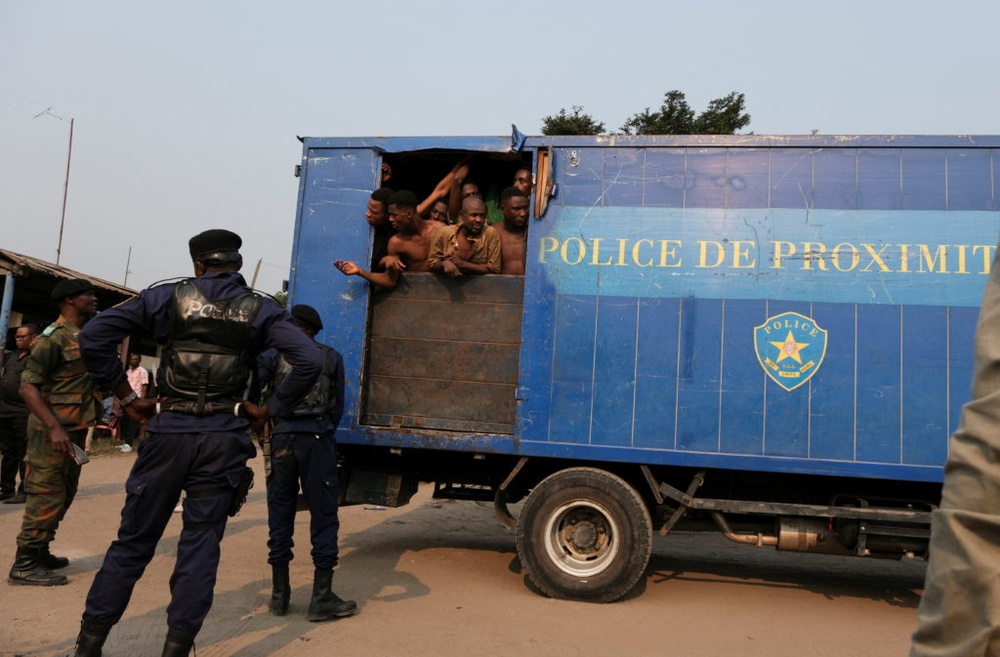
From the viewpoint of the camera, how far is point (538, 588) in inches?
204

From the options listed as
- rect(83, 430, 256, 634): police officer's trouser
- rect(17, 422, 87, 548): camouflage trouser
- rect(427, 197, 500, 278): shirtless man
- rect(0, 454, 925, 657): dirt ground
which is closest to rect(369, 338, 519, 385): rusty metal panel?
rect(427, 197, 500, 278): shirtless man

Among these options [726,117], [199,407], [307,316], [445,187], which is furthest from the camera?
[726,117]

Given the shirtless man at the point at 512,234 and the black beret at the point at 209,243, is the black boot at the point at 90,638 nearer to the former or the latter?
the black beret at the point at 209,243

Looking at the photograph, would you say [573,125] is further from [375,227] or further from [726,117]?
[375,227]

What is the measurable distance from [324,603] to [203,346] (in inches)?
68.7

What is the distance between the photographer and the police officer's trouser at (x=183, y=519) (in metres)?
3.21

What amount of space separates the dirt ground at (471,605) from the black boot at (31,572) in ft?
0.23

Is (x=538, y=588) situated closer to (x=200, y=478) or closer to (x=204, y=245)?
(x=200, y=478)

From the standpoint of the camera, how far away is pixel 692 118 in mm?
19344

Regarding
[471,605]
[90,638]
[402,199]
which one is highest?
[402,199]

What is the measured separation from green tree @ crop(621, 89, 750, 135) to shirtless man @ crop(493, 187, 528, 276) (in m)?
14.2

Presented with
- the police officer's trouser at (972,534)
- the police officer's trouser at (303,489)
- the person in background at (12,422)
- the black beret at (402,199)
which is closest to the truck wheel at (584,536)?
the police officer's trouser at (303,489)

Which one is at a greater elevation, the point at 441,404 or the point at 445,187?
the point at 445,187

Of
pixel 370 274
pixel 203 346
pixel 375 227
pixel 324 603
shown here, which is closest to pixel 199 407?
pixel 203 346
